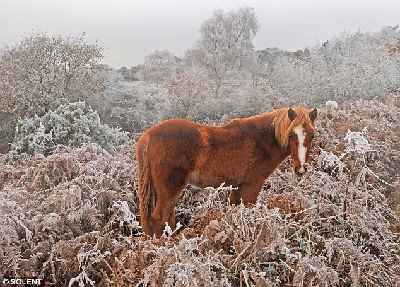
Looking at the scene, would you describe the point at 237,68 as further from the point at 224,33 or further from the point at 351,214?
the point at 351,214

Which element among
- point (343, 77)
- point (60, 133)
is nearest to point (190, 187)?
point (60, 133)

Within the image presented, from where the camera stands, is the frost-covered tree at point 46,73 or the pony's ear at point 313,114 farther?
the frost-covered tree at point 46,73

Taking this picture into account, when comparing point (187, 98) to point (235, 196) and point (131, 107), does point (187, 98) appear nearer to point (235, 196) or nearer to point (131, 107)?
point (131, 107)

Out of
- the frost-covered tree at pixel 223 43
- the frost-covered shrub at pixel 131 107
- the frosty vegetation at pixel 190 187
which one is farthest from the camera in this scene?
the frost-covered tree at pixel 223 43

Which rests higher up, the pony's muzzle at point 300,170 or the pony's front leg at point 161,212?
the pony's muzzle at point 300,170

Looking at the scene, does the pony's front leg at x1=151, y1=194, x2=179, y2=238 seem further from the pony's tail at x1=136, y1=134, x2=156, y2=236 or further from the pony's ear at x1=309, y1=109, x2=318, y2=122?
→ the pony's ear at x1=309, y1=109, x2=318, y2=122

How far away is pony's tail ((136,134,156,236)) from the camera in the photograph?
291 cm

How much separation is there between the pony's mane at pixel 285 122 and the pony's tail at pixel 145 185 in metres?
1.21

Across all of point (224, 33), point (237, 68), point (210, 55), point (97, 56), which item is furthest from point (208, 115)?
point (237, 68)

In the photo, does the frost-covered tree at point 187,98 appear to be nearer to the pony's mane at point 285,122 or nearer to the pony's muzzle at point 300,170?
the pony's mane at point 285,122

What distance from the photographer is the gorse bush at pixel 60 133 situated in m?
6.32

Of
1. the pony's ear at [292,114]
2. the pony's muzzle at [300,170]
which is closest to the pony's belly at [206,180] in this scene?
the pony's muzzle at [300,170]

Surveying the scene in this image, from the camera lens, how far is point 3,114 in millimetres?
9102

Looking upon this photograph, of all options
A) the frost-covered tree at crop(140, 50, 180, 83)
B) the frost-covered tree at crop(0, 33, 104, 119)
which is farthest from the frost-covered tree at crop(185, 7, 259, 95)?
the frost-covered tree at crop(0, 33, 104, 119)
